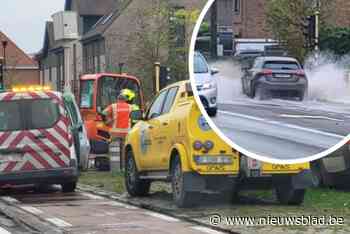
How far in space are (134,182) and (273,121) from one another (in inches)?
350

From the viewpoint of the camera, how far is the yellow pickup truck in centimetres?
1155

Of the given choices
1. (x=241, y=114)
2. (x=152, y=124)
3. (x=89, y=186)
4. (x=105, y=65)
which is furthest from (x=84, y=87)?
(x=105, y=65)

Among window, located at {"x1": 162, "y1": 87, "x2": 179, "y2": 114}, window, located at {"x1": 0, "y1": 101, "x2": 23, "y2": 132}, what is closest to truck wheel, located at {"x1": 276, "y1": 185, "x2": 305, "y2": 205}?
window, located at {"x1": 162, "y1": 87, "x2": 179, "y2": 114}

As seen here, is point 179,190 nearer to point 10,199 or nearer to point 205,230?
point 205,230

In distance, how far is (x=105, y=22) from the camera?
64000 millimetres

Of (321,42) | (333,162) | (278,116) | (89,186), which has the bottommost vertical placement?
(89,186)

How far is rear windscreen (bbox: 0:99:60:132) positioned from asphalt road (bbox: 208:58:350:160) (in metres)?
10.8

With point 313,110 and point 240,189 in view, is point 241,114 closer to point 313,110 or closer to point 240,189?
point 313,110

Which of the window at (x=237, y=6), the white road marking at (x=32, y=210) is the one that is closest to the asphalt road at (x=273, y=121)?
the window at (x=237, y=6)

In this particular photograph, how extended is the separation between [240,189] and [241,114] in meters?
6.54

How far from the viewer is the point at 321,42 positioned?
5.61 metres

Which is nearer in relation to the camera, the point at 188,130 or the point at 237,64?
the point at 237,64

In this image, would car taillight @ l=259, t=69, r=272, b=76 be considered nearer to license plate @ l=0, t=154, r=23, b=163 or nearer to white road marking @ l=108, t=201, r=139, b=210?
white road marking @ l=108, t=201, r=139, b=210

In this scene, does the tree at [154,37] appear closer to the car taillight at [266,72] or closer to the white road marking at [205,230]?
the white road marking at [205,230]
